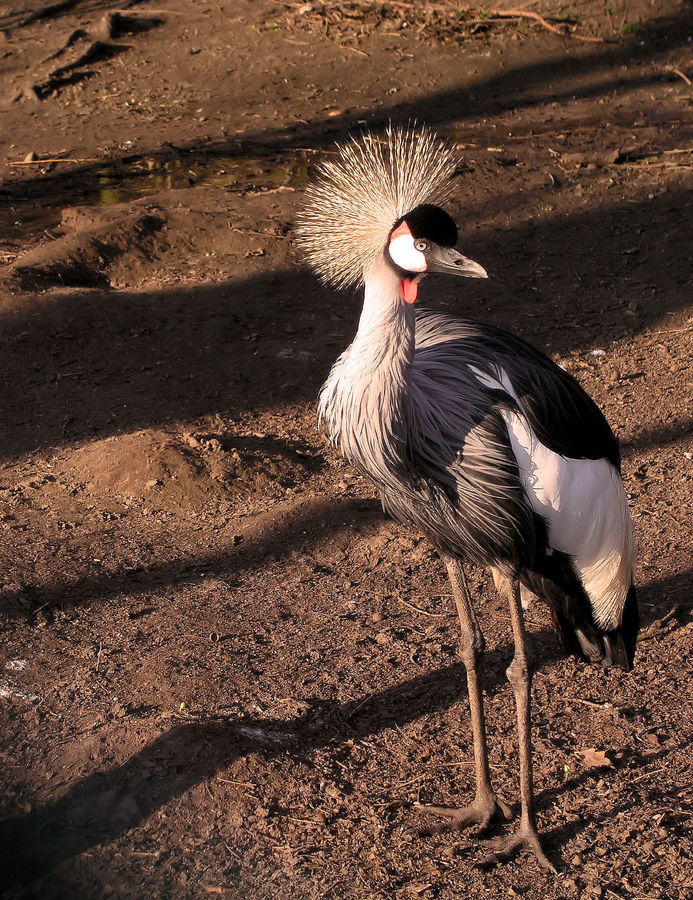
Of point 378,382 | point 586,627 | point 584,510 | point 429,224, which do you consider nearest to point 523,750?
point 586,627

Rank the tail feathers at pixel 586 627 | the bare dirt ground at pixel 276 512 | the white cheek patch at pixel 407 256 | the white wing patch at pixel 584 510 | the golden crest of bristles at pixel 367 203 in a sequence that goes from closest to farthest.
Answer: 1. the white cheek patch at pixel 407 256
2. the golden crest of bristles at pixel 367 203
3. the white wing patch at pixel 584 510
4. the bare dirt ground at pixel 276 512
5. the tail feathers at pixel 586 627

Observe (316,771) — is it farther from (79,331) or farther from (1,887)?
(79,331)

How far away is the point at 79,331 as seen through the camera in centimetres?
656

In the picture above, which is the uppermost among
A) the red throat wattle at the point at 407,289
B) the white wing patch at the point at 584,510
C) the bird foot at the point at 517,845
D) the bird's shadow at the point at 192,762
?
the red throat wattle at the point at 407,289

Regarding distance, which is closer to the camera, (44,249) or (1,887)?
(1,887)

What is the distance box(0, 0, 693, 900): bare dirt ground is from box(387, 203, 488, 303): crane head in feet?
6.01

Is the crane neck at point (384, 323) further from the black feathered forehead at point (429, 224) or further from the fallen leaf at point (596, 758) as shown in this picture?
the fallen leaf at point (596, 758)

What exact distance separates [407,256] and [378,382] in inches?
14.4

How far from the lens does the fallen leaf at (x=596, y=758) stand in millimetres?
3793

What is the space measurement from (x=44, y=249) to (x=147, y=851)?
16.7 feet

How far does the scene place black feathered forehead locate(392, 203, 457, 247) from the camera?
117 inches

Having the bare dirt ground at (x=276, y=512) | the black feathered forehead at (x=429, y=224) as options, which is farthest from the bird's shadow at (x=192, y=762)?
the black feathered forehead at (x=429, y=224)

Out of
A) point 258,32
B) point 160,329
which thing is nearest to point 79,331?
point 160,329

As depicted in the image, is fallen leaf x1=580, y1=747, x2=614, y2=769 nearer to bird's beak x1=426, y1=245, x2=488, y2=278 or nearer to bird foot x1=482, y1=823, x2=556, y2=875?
bird foot x1=482, y1=823, x2=556, y2=875
